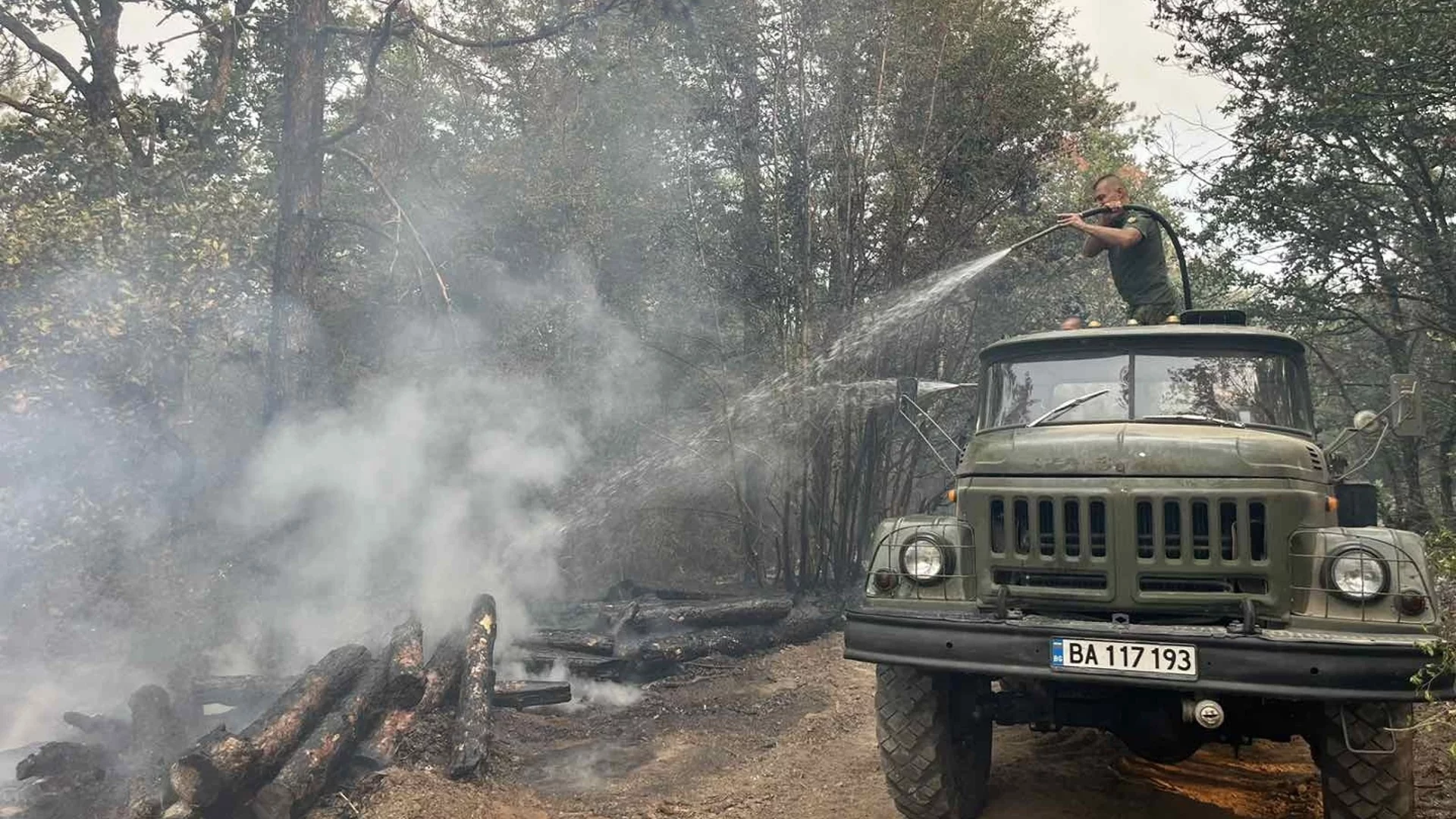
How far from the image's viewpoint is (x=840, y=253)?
42.7 ft

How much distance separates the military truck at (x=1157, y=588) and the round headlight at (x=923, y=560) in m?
0.01

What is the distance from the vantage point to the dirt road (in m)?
5.66

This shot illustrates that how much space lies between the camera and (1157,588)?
470 cm

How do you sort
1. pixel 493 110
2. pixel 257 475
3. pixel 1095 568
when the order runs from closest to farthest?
pixel 1095 568 < pixel 257 475 < pixel 493 110

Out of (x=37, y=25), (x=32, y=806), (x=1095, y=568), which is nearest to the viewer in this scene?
(x=1095, y=568)

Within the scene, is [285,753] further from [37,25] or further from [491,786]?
[37,25]

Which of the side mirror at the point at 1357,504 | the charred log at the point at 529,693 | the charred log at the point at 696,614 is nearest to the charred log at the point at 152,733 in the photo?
the charred log at the point at 529,693

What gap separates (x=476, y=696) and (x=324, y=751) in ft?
4.43

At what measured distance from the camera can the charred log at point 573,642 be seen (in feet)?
32.1

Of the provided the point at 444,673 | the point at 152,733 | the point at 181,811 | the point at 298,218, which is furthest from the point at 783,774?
the point at 298,218

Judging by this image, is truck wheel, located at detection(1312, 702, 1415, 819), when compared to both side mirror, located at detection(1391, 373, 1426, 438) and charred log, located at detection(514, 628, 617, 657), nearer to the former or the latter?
side mirror, located at detection(1391, 373, 1426, 438)

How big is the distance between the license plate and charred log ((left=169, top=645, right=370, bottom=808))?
4.91m

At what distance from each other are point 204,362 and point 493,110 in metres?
7.44

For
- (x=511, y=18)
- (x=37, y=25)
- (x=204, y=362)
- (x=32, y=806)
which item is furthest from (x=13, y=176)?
(x=511, y=18)
